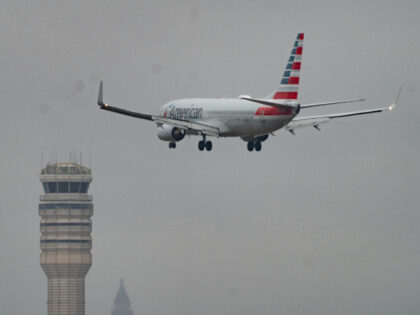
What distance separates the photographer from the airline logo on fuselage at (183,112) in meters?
175

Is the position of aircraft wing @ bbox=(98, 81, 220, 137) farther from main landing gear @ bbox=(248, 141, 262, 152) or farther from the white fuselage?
main landing gear @ bbox=(248, 141, 262, 152)

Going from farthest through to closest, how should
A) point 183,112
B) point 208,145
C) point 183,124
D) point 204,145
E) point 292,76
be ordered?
point 183,112 → point 183,124 → point 204,145 → point 208,145 → point 292,76

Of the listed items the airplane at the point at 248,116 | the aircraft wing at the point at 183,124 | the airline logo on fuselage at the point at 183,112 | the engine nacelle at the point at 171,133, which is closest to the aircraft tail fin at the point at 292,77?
the airplane at the point at 248,116

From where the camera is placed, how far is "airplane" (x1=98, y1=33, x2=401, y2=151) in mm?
159000

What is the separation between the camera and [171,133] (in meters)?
170

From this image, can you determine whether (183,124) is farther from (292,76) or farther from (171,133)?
(292,76)

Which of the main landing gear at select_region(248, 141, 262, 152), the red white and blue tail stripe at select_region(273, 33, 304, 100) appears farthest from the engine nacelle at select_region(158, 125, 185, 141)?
the red white and blue tail stripe at select_region(273, 33, 304, 100)

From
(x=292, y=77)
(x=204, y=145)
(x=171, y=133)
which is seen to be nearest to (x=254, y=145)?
(x=204, y=145)

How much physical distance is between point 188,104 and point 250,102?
1658 cm

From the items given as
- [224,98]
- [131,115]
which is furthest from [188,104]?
[131,115]

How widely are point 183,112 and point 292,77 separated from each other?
73.2 feet

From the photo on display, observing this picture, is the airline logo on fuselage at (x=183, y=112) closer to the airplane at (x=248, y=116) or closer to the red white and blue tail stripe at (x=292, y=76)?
the airplane at (x=248, y=116)

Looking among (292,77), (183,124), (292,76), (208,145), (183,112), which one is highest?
(292,76)

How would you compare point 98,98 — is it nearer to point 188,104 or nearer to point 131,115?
point 131,115
